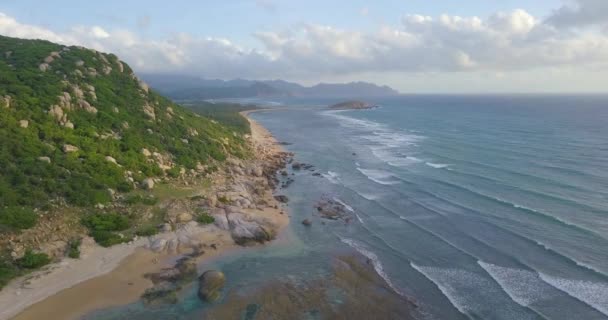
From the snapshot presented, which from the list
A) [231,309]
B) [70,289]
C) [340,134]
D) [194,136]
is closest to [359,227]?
[231,309]

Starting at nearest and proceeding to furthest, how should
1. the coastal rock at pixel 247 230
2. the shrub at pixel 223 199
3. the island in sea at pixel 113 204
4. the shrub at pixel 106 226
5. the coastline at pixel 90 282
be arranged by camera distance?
1. the coastline at pixel 90 282
2. the island in sea at pixel 113 204
3. the shrub at pixel 106 226
4. the coastal rock at pixel 247 230
5. the shrub at pixel 223 199

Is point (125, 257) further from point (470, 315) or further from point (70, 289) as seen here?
point (470, 315)

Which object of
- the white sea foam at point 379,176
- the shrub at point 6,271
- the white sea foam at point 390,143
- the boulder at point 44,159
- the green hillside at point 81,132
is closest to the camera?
the shrub at point 6,271

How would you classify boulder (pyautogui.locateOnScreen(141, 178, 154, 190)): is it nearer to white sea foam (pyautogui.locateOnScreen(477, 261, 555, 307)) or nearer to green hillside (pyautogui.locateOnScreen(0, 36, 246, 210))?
green hillside (pyautogui.locateOnScreen(0, 36, 246, 210))

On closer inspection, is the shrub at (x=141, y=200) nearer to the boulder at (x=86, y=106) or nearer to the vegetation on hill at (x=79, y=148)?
the vegetation on hill at (x=79, y=148)

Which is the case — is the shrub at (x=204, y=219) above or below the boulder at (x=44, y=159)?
below

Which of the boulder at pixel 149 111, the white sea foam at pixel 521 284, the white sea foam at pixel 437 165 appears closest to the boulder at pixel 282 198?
the white sea foam at pixel 521 284
